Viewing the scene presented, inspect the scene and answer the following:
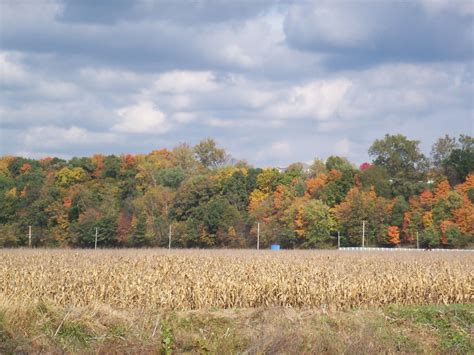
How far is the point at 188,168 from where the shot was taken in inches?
5162

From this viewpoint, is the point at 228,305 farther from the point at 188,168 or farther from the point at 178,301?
the point at 188,168

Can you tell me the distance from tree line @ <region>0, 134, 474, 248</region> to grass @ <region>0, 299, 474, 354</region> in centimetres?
6887

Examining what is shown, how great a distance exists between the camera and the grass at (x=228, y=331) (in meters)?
15.8

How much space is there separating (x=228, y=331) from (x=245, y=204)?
88.7 m

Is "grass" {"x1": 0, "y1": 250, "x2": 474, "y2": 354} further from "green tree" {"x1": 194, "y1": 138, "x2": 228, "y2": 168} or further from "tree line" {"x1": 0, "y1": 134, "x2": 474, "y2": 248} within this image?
"green tree" {"x1": 194, "y1": 138, "x2": 228, "y2": 168}

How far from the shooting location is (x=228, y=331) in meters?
17.4

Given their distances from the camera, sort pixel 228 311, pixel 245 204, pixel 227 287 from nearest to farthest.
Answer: pixel 228 311, pixel 227 287, pixel 245 204

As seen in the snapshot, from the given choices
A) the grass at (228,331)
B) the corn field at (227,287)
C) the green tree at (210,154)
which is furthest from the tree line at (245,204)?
the grass at (228,331)

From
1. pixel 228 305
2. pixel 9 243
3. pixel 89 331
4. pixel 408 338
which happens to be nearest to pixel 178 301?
pixel 228 305

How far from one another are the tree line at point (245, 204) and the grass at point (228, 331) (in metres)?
68.9

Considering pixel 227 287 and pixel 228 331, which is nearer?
pixel 228 331

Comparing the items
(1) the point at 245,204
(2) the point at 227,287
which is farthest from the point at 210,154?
(2) the point at 227,287

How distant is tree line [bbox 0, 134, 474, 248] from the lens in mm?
91500

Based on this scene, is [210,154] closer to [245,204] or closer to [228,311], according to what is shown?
[245,204]
